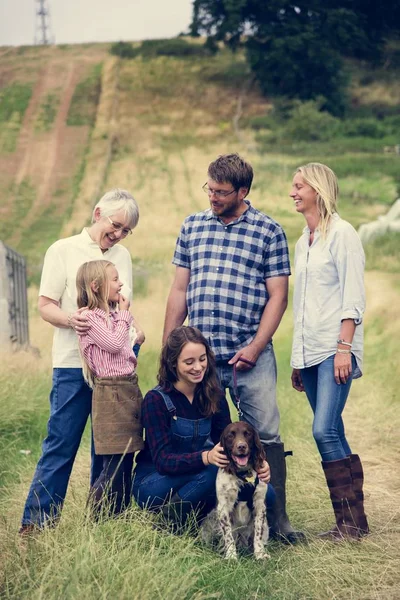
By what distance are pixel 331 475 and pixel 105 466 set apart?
4.10 feet

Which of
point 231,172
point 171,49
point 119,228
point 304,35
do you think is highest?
point 171,49

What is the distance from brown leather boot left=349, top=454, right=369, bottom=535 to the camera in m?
5.80

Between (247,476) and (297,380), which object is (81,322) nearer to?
(247,476)

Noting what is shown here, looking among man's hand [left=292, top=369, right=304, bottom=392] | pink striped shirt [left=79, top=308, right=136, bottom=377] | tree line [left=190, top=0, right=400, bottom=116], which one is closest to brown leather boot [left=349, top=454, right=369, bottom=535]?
man's hand [left=292, top=369, right=304, bottom=392]

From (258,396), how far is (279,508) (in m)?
0.63

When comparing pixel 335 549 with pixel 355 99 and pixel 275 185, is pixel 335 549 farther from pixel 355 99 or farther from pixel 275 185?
pixel 355 99

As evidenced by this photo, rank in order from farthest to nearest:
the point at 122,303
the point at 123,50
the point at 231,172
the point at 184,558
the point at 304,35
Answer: the point at 123,50 < the point at 304,35 < the point at 231,172 < the point at 122,303 < the point at 184,558

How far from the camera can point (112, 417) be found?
544cm

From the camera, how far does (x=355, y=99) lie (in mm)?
46969

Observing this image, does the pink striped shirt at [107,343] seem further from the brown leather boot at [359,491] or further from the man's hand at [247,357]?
the brown leather boot at [359,491]

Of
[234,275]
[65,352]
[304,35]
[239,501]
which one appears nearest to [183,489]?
[239,501]

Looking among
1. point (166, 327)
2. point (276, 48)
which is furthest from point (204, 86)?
point (166, 327)

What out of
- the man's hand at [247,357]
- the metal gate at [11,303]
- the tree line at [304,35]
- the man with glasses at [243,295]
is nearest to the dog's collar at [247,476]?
the man with glasses at [243,295]

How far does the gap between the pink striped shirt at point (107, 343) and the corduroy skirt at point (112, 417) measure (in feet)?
0.20
